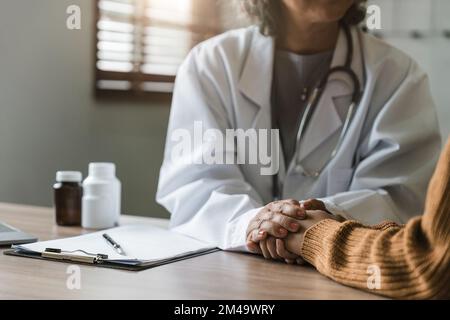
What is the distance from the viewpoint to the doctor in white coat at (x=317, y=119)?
1263 millimetres

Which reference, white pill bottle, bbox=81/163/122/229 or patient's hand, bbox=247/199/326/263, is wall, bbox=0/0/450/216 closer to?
white pill bottle, bbox=81/163/122/229

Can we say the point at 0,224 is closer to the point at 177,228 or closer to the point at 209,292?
the point at 177,228

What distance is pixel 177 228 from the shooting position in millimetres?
1216

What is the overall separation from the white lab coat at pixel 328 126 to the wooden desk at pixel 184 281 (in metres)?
0.29

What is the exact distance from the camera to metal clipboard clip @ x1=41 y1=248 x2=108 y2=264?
36.6 inches

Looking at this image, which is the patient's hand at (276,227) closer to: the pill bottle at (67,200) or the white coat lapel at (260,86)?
the white coat lapel at (260,86)

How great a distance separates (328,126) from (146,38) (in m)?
1.18

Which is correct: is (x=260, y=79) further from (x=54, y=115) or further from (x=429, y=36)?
(x=429, y=36)

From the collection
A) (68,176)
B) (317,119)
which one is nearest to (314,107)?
(317,119)

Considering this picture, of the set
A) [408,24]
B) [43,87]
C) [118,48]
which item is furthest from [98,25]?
[408,24]

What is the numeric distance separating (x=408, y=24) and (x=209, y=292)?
1.77m

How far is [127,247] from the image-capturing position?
1.02 meters

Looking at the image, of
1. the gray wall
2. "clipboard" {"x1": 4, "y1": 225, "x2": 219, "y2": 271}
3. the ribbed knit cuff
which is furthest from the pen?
the gray wall

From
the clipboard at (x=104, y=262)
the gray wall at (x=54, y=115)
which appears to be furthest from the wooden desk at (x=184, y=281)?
the gray wall at (x=54, y=115)
